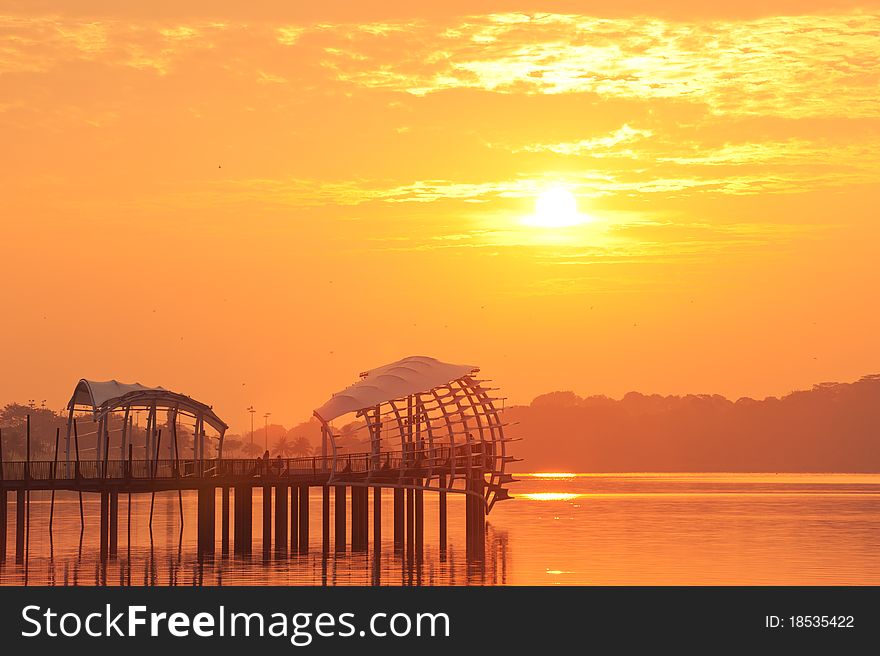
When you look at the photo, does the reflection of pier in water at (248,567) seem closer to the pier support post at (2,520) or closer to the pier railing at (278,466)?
the pier support post at (2,520)

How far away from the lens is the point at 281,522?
8906 centimetres

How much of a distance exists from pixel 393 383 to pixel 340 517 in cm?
815

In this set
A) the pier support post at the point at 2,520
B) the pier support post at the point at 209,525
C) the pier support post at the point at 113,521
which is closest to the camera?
the pier support post at the point at 2,520

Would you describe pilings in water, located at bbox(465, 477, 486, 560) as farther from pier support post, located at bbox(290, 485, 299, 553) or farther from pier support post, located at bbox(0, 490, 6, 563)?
pier support post, located at bbox(0, 490, 6, 563)

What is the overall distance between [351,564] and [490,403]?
15.0 m

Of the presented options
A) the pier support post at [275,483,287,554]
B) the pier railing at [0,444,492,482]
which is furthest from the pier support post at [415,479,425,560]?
the pier support post at [275,483,287,554]

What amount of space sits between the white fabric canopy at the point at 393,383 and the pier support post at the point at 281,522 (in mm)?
5958

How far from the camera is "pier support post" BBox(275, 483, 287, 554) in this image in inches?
3452

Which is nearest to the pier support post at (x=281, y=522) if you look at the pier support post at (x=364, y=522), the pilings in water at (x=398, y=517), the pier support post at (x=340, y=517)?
the pier support post at (x=340, y=517)

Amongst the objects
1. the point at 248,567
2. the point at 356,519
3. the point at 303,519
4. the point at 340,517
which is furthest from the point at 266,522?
the point at 248,567

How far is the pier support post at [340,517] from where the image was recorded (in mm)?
85875

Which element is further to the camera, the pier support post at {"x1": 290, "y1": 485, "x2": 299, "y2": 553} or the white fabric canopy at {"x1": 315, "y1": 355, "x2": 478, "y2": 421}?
the pier support post at {"x1": 290, "y1": 485, "x2": 299, "y2": 553}

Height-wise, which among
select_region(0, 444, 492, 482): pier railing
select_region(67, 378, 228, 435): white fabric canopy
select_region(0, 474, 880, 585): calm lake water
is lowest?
select_region(0, 474, 880, 585): calm lake water

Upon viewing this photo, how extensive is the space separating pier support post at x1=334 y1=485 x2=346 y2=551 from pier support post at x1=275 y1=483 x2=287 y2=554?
120 inches
